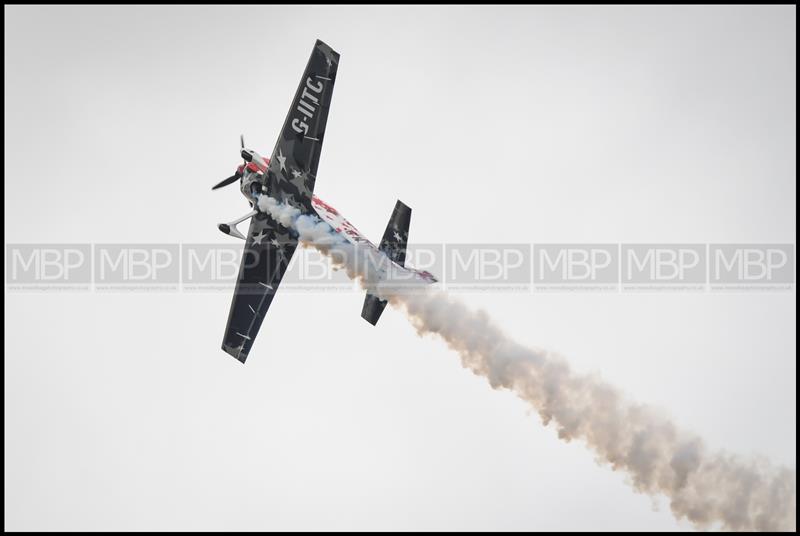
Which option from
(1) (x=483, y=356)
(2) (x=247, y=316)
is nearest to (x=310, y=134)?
(2) (x=247, y=316)

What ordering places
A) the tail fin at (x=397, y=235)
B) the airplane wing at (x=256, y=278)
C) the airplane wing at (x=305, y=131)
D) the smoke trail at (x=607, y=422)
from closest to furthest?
the airplane wing at (x=305, y=131) < the smoke trail at (x=607, y=422) < the tail fin at (x=397, y=235) < the airplane wing at (x=256, y=278)

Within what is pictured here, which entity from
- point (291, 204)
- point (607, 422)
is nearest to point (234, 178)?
point (291, 204)

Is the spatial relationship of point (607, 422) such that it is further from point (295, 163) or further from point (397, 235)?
point (295, 163)

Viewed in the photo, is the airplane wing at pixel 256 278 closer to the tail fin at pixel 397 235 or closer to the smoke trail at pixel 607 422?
the smoke trail at pixel 607 422

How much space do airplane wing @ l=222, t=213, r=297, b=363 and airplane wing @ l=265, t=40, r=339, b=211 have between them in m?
1.67

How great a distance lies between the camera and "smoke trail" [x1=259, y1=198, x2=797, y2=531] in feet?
105

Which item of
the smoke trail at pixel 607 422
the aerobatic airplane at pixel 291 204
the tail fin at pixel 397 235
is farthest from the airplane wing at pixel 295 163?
the tail fin at pixel 397 235

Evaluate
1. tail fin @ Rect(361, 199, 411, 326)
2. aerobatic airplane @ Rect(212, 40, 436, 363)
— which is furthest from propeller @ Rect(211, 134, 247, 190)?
tail fin @ Rect(361, 199, 411, 326)

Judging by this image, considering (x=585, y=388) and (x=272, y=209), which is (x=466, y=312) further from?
(x=272, y=209)

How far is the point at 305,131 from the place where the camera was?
102ft

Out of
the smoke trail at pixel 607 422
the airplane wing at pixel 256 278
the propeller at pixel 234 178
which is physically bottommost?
the smoke trail at pixel 607 422

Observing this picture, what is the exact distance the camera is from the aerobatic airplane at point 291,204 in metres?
30.9

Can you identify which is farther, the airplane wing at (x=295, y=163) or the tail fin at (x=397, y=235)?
the tail fin at (x=397, y=235)

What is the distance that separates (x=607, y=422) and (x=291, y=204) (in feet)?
45.4
